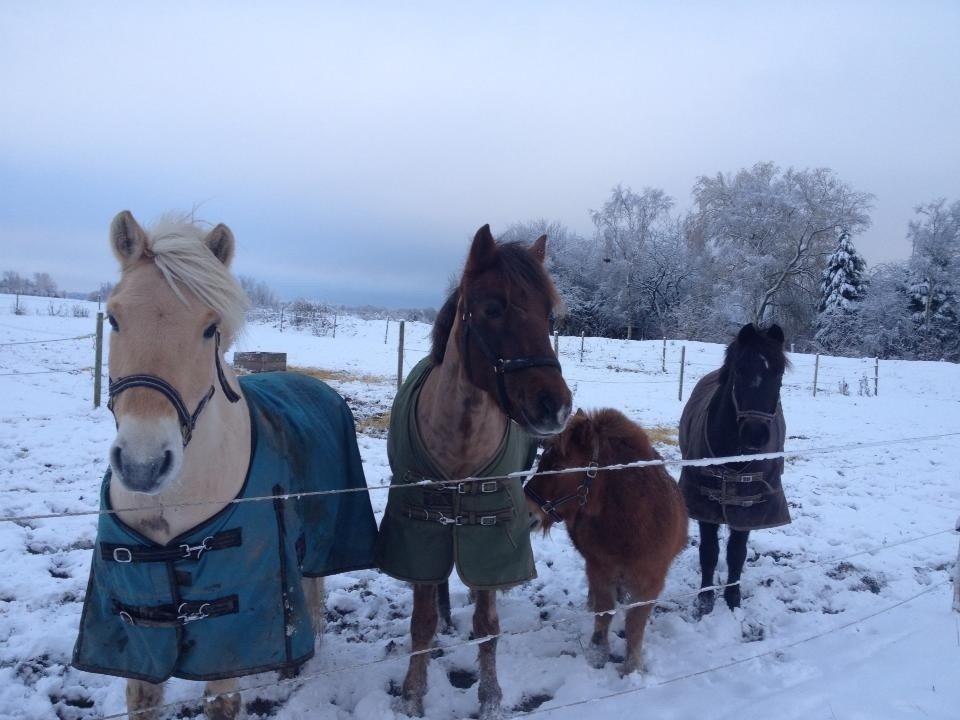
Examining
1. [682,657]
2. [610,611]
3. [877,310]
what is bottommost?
[682,657]

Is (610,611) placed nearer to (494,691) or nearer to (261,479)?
(494,691)

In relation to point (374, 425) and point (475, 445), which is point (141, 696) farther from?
point (374, 425)

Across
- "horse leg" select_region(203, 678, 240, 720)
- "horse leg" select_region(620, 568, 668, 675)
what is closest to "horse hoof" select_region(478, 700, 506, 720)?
"horse leg" select_region(620, 568, 668, 675)

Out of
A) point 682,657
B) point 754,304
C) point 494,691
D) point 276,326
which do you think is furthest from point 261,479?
point 754,304

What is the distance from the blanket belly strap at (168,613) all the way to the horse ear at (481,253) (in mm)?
1626

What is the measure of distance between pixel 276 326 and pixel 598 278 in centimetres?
1891

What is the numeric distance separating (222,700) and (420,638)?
96cm

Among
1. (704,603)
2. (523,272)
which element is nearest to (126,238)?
(523,272)

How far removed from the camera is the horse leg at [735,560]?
12.1 ft

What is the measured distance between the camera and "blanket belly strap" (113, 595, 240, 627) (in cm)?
190

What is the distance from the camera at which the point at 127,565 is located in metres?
1.86

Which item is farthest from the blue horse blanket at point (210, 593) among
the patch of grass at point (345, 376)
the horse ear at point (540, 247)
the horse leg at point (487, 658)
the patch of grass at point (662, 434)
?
the patch of grass at point (345, 376)

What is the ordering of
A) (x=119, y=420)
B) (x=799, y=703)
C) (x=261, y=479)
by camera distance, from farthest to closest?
(x=799, y=703), (x=261, y=479), (x=119, y=420)

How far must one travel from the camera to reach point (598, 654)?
10.2 feet
